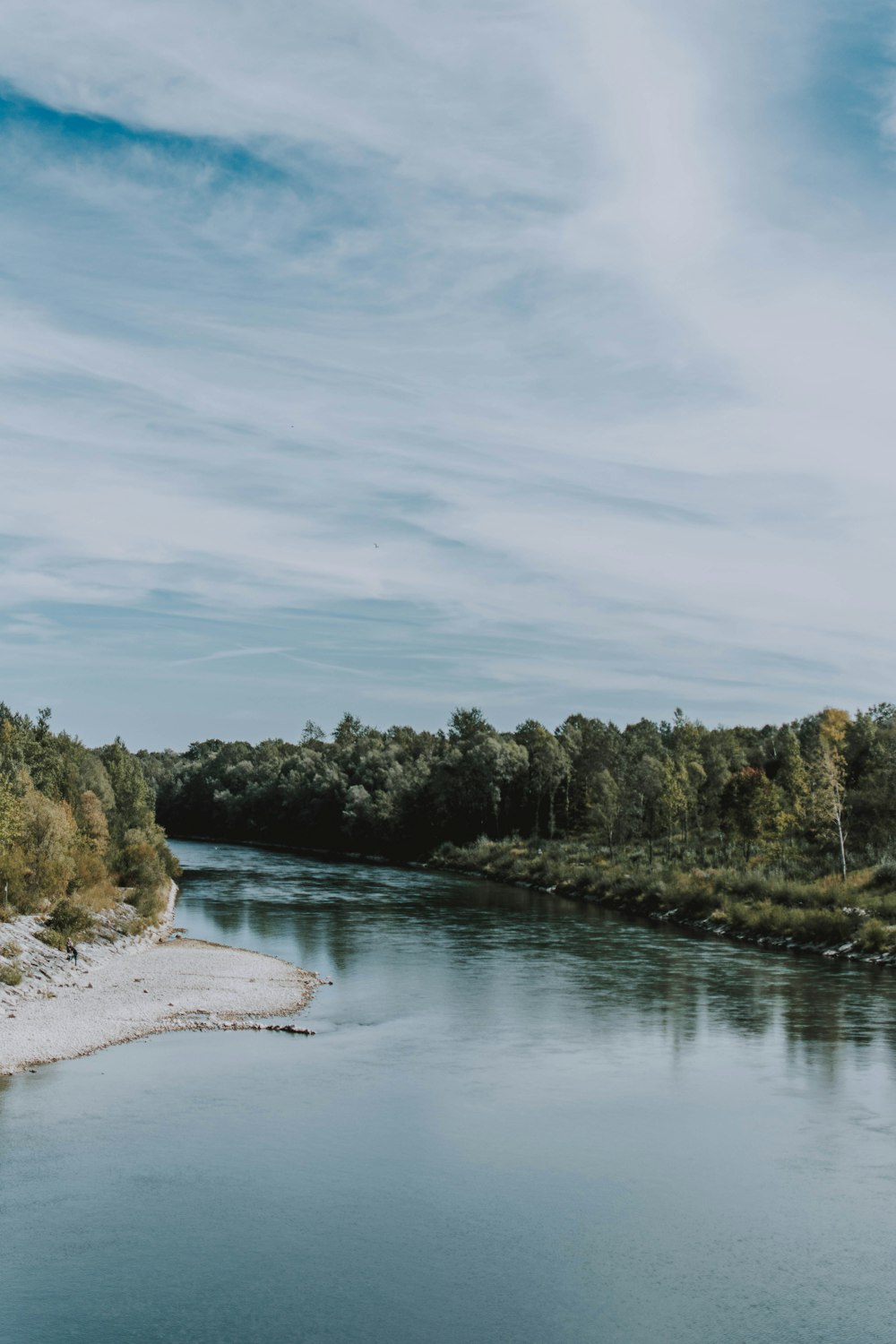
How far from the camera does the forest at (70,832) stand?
44.4m

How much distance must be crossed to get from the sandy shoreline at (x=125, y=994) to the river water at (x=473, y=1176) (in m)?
1.65

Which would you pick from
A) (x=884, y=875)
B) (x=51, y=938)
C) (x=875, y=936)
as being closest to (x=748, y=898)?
(x=884, y=875)

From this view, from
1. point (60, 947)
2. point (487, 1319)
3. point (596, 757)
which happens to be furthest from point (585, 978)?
point (596, 757)

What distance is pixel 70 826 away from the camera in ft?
178

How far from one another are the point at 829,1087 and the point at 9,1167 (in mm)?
19111

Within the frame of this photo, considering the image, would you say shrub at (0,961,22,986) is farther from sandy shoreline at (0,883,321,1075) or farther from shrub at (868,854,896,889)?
shrub at (868,854,896,889)

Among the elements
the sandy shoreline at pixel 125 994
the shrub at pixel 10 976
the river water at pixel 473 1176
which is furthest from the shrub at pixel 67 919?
the river water at pixel 473 1176

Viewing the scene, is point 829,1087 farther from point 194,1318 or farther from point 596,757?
point 596,757

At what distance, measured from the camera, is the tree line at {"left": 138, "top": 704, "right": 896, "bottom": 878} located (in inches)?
2798

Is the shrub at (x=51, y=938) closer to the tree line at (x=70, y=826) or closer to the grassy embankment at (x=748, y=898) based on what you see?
the tree line at (x=70, y=826)

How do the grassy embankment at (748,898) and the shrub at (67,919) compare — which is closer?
the shrub at (67,919)

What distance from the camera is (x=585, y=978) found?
138ft

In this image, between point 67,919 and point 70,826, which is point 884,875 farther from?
point 70,826

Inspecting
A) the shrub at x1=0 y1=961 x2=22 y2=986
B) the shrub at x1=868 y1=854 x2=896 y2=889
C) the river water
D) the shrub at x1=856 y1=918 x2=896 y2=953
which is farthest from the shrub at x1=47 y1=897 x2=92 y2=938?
the shrub at x1=868 y1=854 x2=896 y2=889
